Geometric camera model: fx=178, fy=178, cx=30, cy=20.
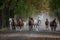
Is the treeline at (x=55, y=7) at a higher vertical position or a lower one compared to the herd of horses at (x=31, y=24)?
higher

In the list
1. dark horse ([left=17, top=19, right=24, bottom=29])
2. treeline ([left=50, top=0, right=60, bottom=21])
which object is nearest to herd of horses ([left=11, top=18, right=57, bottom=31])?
dark horse ([left=17, top=19, right=24, bottom=29])

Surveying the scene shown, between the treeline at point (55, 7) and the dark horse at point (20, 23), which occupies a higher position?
the treeline at point (55, 7)

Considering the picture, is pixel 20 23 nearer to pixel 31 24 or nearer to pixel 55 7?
pixel 31 24

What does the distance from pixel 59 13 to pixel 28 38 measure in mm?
865

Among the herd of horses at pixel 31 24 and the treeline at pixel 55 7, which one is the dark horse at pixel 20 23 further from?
the treeline at pixel 55 7

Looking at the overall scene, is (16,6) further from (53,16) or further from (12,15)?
(53,16)

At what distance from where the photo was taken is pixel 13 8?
3494 millimetres

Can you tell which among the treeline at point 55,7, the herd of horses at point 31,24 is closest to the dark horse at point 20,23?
the herd of horses at point 31,24

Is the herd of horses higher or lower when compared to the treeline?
lower

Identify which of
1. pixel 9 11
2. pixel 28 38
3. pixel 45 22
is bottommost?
pixel 28 38

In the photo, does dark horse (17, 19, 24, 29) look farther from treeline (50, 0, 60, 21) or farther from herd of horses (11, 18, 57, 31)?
treeline (50, 0, 60, 21)

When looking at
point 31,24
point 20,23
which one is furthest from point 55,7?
point 20,23

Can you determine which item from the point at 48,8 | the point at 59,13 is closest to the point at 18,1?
the point at 48,8

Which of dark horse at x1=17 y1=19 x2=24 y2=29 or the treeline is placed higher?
the treeline
